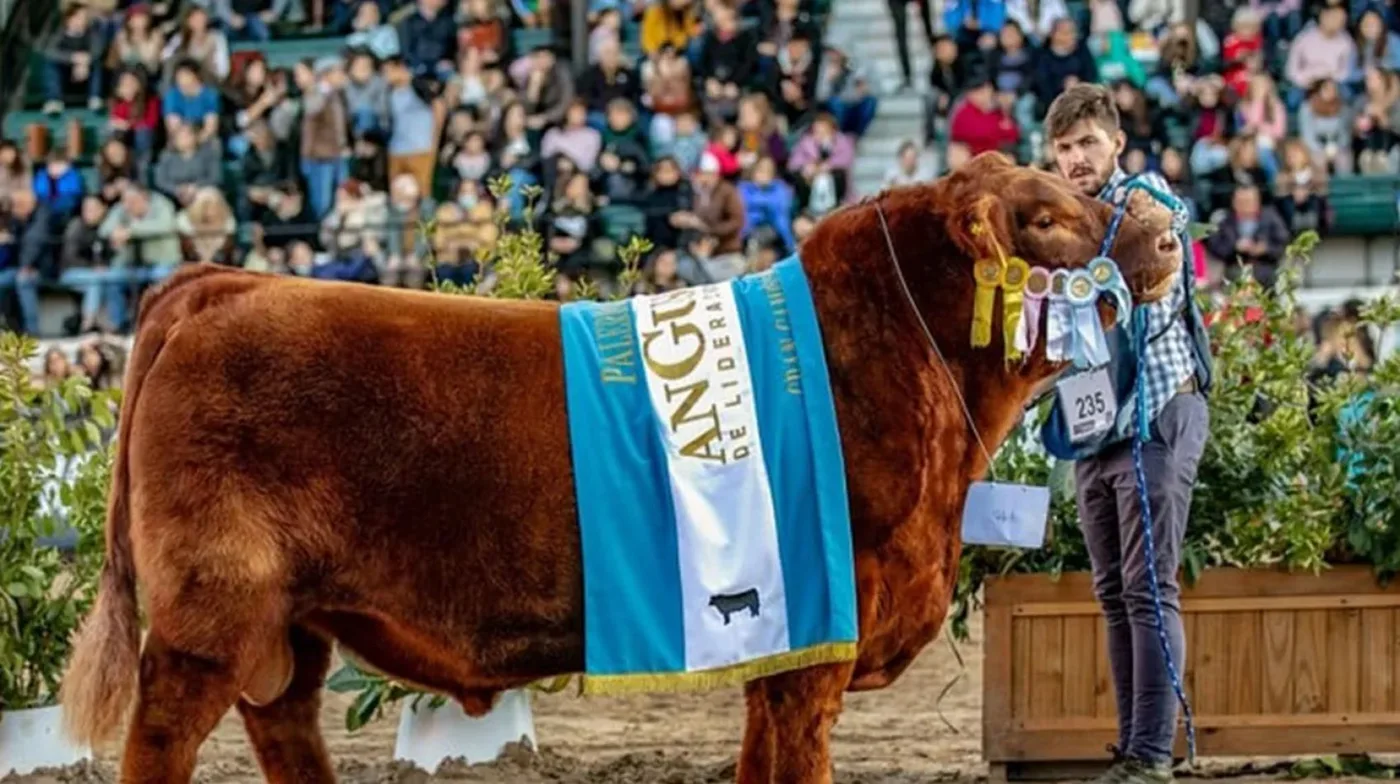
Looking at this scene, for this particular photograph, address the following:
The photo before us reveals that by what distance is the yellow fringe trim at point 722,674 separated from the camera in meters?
6.04

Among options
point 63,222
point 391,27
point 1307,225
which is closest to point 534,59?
point 391,27

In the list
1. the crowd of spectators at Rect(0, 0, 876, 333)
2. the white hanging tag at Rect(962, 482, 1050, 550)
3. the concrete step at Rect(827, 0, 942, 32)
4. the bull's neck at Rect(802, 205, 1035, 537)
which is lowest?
the white hanging tag at Rect(962, 482, 1050, 550)

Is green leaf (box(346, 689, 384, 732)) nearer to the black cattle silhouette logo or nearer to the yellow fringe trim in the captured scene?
the yellow fringe trim

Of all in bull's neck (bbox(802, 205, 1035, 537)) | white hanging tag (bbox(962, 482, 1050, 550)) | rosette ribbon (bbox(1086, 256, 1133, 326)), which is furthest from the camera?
white hanging tag (bbox(962, 482, 1050, 550))

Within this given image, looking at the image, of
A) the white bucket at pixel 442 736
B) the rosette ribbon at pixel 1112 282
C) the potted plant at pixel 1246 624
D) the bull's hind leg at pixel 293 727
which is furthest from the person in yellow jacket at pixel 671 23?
the bull's hind leg at pixel 293 727

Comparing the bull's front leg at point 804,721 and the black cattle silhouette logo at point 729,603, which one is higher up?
the black cattle silhouette logo at point 729,603

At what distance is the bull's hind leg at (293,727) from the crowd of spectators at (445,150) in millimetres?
11001

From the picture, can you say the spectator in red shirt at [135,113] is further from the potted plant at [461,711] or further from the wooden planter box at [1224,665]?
the wooden planter box at [1224,665]

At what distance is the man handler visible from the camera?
23.3 ft

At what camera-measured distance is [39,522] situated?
8.12m

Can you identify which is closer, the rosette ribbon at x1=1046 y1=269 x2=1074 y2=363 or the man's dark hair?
the rosette ribbon at x1=1046 y1=269 x2=1074 y2=363

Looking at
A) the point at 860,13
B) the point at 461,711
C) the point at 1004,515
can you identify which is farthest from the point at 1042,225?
Answer: the point at 860,13

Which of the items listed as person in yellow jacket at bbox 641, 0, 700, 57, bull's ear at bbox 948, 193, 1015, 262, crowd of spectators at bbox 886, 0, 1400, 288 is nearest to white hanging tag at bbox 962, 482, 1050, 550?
bull's ear at bbox 948, 193, 1015, 262

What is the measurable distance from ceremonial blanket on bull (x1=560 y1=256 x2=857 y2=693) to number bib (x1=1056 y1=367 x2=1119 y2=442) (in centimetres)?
115
